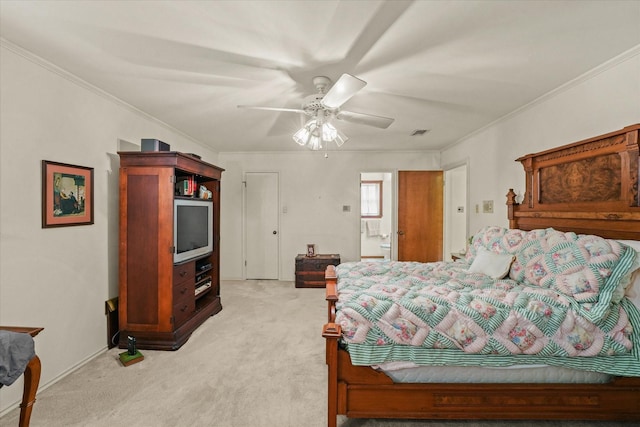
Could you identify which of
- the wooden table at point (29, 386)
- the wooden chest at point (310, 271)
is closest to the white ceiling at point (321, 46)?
the wooden table at point (29, 386)

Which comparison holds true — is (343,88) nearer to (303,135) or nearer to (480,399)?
(303,135)

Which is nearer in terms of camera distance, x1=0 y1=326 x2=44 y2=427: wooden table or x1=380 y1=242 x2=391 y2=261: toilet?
x1=0 y1=326 x2=44 y2=427: wooden table

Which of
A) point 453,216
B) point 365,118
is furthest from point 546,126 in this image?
point 453,216

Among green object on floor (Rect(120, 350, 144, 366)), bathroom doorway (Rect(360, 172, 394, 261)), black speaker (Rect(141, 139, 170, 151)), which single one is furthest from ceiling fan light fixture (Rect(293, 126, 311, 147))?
bathroom doorway (Rect(360, 172, 394, 261))

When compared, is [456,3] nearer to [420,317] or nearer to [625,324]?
[420,317]

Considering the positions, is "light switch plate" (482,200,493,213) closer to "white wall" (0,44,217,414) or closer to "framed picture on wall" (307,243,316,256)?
"framed picture on wall" (307,243,316,256)

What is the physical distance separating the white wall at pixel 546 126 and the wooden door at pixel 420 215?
83cm

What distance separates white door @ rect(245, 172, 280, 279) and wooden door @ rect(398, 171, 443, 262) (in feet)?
7.66

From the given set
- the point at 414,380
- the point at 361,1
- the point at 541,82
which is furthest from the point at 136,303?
the point at 541,82

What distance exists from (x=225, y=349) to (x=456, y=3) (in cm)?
319

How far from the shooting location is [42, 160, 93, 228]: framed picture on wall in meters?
2.20

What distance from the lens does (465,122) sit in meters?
3.66

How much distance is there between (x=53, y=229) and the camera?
7.44 feet

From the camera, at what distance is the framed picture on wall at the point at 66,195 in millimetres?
2197
